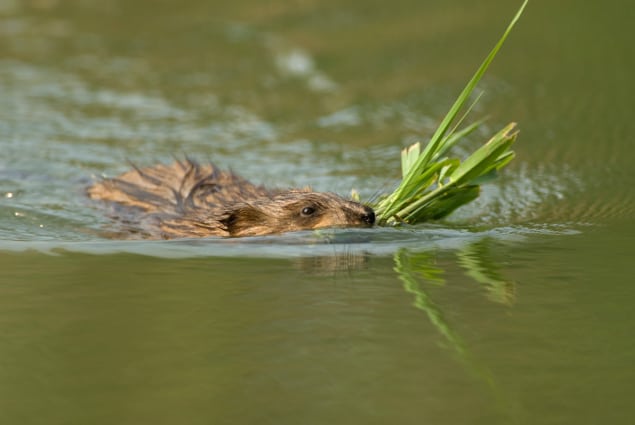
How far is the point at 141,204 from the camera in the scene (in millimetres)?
6164

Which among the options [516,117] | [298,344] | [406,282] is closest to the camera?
[298,344]

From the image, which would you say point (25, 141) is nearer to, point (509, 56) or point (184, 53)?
point (184, 53)

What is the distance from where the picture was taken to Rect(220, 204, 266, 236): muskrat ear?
5.33 metres

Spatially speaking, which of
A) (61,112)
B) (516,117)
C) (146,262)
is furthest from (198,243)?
(61,112)

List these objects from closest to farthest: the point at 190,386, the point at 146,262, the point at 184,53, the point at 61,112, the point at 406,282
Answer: the point at 190,386
the point at 406,282
the point at 146,262
the point at 61,112
the point at 184,53

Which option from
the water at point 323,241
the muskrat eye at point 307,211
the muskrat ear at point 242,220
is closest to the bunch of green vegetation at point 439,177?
the water at point 323,241

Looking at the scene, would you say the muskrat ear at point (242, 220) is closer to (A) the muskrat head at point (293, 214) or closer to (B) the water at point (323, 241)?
(A) the muskrat head at point (293, 214)

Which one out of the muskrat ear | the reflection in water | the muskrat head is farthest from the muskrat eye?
the reflection in water

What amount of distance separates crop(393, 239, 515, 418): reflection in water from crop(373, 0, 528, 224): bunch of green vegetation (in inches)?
16.6

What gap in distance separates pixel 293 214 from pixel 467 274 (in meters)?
1.39

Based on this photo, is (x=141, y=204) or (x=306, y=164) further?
(x=306, y=164)

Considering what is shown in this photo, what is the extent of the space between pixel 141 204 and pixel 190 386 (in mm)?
3498

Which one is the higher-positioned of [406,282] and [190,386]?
[406,282]

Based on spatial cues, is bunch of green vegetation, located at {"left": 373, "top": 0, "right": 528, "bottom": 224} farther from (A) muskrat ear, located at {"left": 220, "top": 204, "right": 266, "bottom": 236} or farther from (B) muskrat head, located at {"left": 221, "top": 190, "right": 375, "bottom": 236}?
(A) muskrat ear, located at {"left": 220, "top": 204, "right": 266, "bottom": 236}
